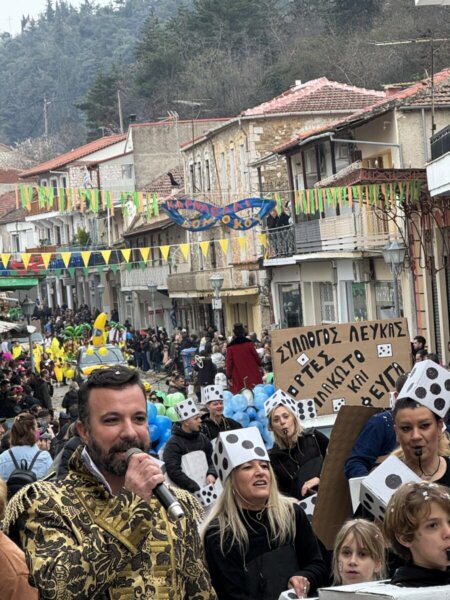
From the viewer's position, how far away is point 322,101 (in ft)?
165

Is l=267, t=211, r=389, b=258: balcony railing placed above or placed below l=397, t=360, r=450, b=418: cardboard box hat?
above

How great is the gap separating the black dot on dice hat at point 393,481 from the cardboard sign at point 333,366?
17.9 feet

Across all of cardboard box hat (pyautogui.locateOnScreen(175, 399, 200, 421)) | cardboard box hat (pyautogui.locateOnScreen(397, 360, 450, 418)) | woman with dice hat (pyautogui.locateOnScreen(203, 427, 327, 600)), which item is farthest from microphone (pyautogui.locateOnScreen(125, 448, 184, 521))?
cardboard box hat (pyautogui.locateOnScreen(175, 399, 200, 421))

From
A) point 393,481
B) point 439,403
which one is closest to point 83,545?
point 393,481

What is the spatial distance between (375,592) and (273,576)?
7.05 ft

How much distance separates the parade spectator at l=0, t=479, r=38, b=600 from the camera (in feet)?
14.7

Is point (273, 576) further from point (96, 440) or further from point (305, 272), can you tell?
point (305, 272)

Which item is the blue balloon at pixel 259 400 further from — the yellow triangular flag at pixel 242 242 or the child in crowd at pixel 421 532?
the yellow triangular flag at pixel 242 242

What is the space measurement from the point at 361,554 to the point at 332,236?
112 ft

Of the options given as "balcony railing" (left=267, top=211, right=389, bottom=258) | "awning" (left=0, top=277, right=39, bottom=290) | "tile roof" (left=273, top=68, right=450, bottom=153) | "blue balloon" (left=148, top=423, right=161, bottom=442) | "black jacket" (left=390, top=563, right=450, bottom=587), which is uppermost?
"tile roof" (left=273, top=68, right=450, bottom=153)

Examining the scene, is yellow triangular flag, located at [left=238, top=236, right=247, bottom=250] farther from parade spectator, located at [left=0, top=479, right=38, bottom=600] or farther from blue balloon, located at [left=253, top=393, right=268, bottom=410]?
parade spectator, located at [left=0, top=479, right=38, bottom=600]

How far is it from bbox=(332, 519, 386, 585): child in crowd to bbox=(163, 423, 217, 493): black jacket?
4.70 meters

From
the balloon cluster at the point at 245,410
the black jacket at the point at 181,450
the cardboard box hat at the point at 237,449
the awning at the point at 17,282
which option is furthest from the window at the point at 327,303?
the cardboard box hat at the point at 237,449

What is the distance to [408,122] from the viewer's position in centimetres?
3362
